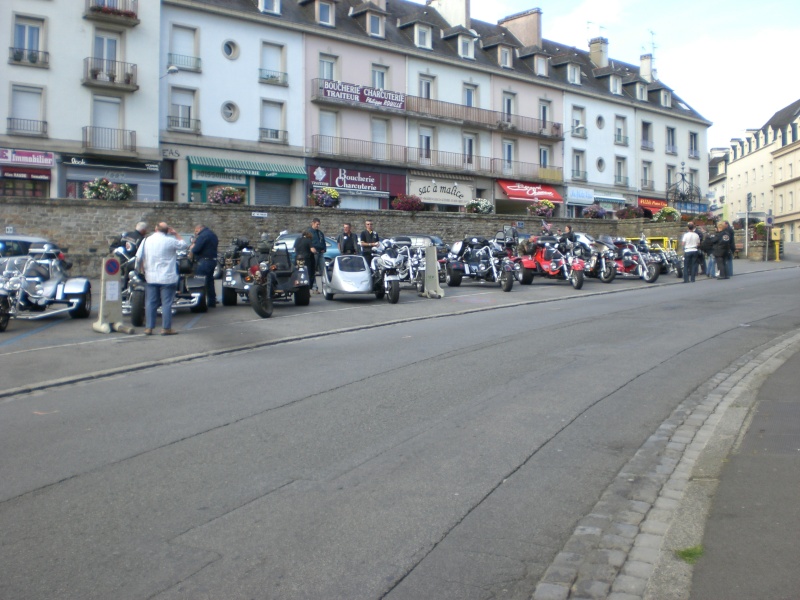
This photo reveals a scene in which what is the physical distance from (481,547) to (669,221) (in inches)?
1645

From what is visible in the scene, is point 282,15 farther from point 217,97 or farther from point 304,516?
point 304,516

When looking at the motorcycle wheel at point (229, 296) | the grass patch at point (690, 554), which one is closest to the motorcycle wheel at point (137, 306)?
the motorcycle wheel at point (229, 296)

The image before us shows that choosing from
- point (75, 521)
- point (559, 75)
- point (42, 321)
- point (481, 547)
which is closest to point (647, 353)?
point (481, 547)

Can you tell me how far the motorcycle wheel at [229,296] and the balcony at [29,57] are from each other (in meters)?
19.7

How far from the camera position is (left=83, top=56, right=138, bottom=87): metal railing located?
33750 millimetres

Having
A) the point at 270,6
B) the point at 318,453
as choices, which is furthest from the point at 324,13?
the point at 318,453

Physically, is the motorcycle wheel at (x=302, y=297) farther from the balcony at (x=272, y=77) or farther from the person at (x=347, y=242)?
the balcony at (x=272, y=77)

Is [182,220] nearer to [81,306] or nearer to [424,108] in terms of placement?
[81,306]

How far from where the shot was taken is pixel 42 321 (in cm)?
1572

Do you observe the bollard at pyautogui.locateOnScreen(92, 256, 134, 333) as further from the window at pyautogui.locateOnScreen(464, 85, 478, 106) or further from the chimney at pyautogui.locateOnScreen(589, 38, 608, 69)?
the chimney at pyautogui.locateOnScreen(589, 38, 608, 69)

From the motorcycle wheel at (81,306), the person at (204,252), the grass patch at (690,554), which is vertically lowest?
the grass patch at (690,554)

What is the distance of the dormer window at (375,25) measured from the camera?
4388cm

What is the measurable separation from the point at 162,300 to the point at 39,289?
2.89 metres

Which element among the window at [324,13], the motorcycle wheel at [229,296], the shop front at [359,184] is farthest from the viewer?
the window at [324,13]
